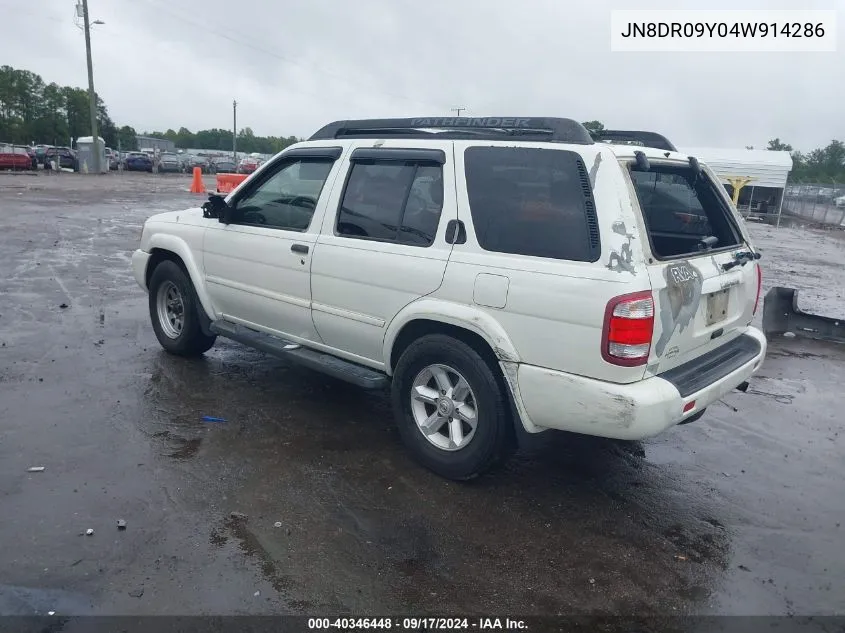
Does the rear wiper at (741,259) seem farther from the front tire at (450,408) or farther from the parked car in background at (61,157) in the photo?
the parked car in background at (61,157)

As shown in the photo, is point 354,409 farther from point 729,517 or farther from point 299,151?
point 729,517

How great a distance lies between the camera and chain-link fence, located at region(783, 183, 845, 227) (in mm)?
30083

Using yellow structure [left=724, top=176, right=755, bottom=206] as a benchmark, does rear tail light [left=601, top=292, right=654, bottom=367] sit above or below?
below

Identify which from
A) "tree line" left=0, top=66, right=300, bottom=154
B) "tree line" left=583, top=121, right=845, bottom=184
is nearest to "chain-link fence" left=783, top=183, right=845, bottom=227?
"tree line" left=583, top=121, right=845, bottom=184

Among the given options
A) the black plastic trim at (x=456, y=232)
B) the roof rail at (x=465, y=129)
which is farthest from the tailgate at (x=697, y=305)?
the black plastic trim at (x=456, y=232)

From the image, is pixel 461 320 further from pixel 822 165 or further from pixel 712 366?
pixel 822 165

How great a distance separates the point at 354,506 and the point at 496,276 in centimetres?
150

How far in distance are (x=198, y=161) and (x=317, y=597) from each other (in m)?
58.4

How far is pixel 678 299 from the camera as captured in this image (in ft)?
11.7

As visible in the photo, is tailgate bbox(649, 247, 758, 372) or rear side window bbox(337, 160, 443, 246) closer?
tailgate bbox(649, 247, 758, 372)

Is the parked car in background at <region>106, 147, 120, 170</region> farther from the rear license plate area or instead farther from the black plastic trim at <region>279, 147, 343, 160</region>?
the rear license plate area

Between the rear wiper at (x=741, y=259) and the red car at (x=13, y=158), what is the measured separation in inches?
1719

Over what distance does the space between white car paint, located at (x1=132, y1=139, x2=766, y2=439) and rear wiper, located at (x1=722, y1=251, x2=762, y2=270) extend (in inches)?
2.4

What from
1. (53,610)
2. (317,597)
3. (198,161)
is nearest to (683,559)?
(317,597)
